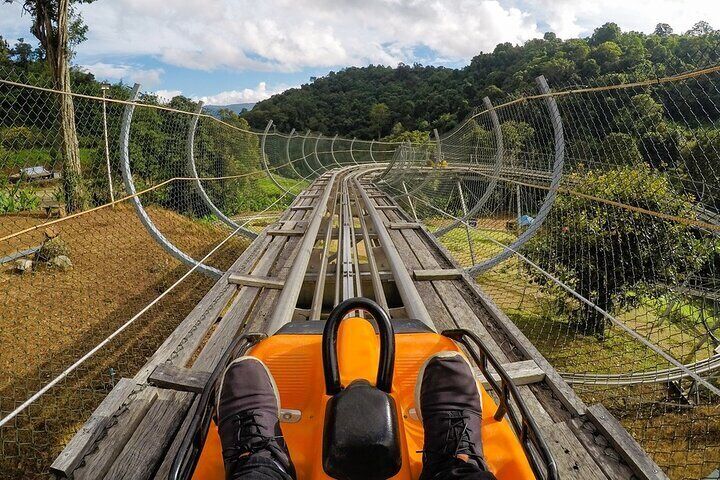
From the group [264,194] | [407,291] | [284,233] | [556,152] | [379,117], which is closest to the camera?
[407,291]

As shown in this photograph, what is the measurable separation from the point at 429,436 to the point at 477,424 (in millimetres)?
148

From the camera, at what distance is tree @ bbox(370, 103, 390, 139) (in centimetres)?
3931

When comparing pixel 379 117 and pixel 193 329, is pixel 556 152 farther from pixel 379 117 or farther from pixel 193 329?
pixel 379 117

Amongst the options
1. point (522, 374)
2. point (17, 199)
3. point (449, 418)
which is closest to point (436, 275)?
point (522, 374)

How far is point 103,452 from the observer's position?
58.3 inches

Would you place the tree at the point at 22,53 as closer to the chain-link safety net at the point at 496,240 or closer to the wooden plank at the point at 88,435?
the chain-link safety net at the point at 496,240

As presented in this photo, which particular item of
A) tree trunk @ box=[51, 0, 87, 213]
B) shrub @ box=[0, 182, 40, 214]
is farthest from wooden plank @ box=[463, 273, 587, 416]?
shrub @ box=[0, 182, 40, 214]

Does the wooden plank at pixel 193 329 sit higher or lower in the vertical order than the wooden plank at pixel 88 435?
higher

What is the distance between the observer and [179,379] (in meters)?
1.87

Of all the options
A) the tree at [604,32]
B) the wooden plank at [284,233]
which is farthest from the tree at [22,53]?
the tree at [604,32]

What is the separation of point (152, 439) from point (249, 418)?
0.57 m

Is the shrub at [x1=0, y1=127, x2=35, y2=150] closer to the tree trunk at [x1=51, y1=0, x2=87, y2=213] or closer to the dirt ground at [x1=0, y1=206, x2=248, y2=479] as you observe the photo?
the tree trunk at [x1=51, y1=0, x2=87, y2=213]

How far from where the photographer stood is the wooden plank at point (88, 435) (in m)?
1.38

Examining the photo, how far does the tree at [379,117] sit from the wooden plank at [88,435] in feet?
127
